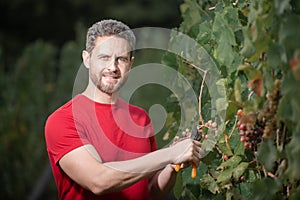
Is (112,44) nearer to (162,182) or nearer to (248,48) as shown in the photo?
(162,182)

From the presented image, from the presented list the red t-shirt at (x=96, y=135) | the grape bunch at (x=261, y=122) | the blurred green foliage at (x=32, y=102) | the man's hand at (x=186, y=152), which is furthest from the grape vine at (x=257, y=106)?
the blurred green foliage at (x=32, y=102)

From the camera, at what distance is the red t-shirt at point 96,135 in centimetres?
289

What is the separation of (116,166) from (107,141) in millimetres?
338

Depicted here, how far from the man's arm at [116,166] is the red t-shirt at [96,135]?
57 millimetres

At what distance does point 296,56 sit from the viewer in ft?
6.04

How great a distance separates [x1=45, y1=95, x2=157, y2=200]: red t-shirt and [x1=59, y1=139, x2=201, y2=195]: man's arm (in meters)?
0.06

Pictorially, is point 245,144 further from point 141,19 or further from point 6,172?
point 141,19

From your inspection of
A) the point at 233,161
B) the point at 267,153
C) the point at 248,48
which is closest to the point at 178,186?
the point at 233,161

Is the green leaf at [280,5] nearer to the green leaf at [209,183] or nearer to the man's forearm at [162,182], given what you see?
the green leaf at [209,183]

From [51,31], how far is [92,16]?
1.17 metres

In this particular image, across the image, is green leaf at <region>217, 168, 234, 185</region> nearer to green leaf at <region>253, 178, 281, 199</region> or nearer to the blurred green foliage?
green leaf at <region>253, 178, 281, 199</region>

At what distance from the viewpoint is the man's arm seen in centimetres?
255

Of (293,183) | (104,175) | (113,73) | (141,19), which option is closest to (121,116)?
(113,73)

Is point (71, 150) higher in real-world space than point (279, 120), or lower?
lower
